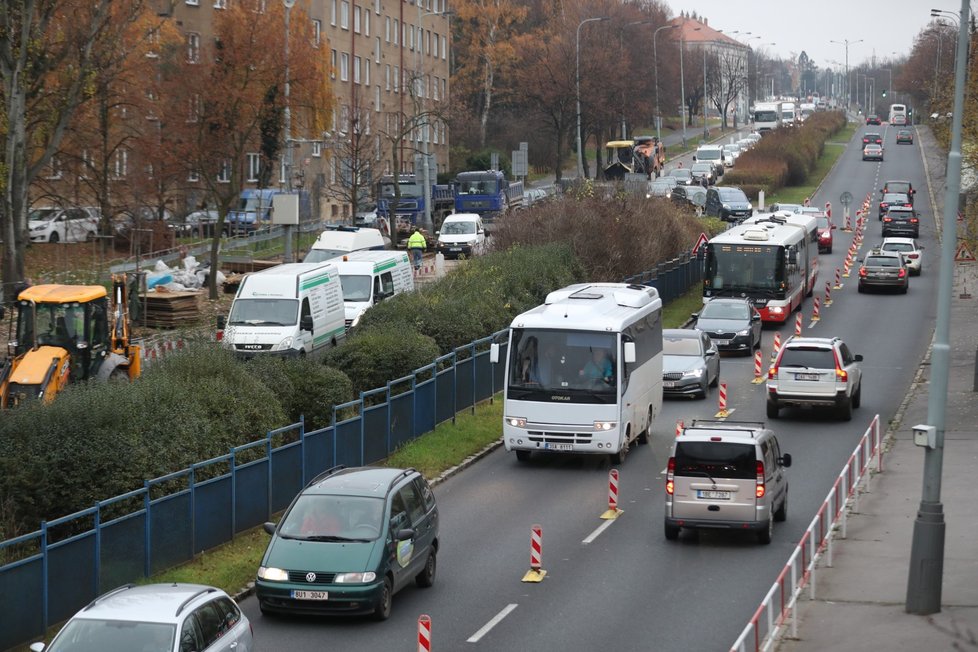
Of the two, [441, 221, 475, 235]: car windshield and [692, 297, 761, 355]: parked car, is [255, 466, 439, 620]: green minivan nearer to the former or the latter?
[692, 297, 761, 355]: parked car

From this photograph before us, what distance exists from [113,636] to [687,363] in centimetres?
2300

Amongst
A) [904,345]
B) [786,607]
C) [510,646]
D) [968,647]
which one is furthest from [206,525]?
[904,345]

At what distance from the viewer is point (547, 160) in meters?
115

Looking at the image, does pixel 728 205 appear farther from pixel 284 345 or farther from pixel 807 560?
pixel 807 560

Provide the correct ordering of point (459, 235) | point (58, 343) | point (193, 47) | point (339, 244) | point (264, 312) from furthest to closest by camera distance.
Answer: point (193, 47), point (459, 235), point (339, 244), point (264, 312), point (58, 343)

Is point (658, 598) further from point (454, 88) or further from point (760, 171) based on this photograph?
point (454, 88)

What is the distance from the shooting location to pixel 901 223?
70.3 meters

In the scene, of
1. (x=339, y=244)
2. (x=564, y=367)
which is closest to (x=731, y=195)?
(x=339, y=244)

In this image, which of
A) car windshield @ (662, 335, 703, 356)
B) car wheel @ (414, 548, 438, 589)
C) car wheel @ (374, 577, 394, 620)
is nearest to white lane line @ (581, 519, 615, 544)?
car wheel @ (414, 548, 438, 589)

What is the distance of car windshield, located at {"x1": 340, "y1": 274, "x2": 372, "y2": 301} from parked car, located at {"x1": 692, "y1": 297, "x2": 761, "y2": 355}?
9.50 m

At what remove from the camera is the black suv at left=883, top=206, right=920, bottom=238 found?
Result: 7012cm

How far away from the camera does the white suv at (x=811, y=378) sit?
101ft

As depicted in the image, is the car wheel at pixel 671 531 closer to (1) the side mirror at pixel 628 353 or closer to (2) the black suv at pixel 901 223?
(1) the side mirror at pixel 628 353

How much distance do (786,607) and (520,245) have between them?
30.8m
